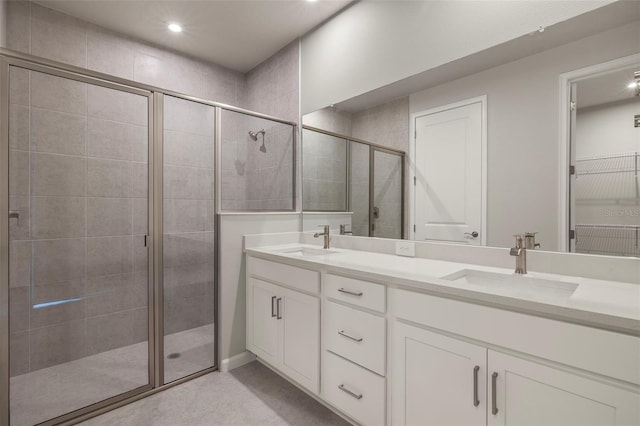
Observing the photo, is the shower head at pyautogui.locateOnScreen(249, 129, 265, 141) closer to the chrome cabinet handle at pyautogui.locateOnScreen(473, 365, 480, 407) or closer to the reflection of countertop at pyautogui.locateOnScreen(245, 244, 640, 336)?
the reflection of countertop at pyautogui.locateOnScreen(245, 244, 640, 336)

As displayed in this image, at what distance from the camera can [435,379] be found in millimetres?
1163

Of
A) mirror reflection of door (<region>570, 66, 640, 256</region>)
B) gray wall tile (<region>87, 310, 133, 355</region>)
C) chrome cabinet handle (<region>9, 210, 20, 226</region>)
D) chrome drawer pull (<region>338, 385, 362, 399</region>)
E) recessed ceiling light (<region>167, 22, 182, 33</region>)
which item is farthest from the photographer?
recessed ceiling light (<region>167, 22, 182, 33</region>)

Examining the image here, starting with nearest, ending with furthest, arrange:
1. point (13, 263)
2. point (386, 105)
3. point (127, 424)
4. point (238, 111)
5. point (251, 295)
Result: point (13, 263), point (127, 424), point (386, 105), point (251, 295), point (238, 111)

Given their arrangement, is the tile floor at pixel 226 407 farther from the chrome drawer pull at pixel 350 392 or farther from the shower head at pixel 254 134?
the shower head at pixel 254 134

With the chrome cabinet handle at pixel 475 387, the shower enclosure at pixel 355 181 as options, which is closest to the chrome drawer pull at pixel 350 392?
the chrome cabinet handle at pixel 475 387

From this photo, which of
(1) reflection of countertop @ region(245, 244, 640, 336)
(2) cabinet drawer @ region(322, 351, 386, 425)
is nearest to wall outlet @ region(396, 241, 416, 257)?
(1) reflection of countertop @ region(245, 244, 640, 336)

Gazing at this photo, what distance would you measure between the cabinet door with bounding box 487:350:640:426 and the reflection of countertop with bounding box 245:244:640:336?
17 centimetres

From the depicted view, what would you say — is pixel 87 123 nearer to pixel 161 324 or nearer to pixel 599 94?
pixel 161 324

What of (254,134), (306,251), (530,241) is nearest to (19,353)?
(306,251)

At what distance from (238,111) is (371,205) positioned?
Result: 4.21 feet

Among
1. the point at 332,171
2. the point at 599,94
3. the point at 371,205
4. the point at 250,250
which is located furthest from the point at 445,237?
the point at 250,250

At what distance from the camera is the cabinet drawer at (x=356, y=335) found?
135 cm

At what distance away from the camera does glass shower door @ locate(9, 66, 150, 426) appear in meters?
1.57

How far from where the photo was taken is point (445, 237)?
1698 millimetres
